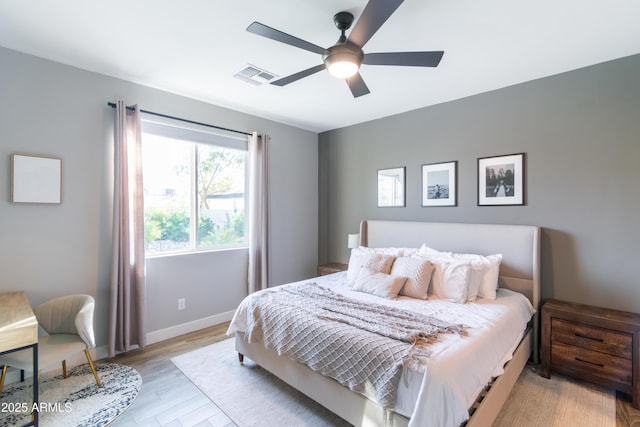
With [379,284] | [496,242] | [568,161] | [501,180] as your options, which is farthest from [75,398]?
[568,161]

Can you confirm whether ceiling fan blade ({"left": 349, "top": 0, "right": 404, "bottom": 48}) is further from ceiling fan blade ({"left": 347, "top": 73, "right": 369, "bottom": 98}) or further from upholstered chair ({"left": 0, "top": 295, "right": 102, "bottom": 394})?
upholstered chair ({"left": 0, "top": 295, "right": 102, "bottom": 394})

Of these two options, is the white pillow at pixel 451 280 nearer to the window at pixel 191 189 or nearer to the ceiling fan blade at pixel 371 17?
the ceiling fan blade at pixel 371 17

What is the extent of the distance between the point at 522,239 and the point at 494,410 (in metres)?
1.74

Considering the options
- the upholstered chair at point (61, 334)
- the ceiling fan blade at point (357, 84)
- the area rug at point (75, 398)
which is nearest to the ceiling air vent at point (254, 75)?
the ceiling fan blade at point (357, 84)

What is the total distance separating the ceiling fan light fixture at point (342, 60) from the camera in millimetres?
1933

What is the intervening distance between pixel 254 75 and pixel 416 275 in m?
2.57

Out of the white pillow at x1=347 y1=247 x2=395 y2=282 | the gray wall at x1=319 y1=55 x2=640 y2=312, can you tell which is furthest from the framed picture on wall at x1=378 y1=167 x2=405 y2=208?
the white pillow at x1=347 y1=247 x2=395 y2=282

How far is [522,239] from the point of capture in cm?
299

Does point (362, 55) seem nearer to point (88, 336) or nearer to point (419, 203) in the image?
point (419, 203)

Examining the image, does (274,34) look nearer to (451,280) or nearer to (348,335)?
(348,335)

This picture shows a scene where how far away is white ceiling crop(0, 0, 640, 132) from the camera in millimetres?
1971

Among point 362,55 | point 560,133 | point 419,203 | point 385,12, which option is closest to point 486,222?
point 419,203

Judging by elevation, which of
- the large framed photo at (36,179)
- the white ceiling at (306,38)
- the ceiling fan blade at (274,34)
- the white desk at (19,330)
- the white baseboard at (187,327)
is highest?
the white ceiling at (306,38)

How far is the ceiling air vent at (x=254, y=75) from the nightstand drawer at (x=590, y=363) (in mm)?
3675
